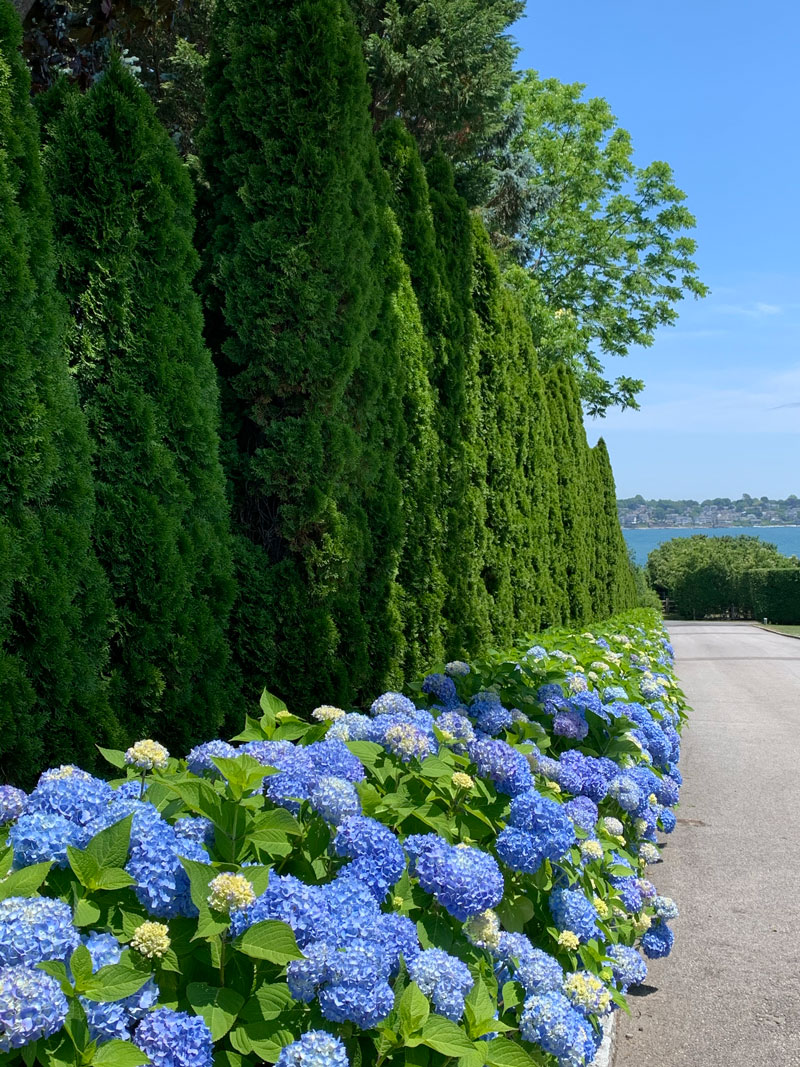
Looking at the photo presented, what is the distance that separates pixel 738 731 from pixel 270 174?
284 inches

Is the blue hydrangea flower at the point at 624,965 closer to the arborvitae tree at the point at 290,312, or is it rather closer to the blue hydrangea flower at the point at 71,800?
the blue hydrangea flower at the point at 71,800

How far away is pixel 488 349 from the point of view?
25.4 ft

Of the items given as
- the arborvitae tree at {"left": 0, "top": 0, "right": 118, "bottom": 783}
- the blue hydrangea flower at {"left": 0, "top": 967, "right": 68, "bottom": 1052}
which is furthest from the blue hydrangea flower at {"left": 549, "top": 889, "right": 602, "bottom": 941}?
the arborvitae tree at {"left": 0, "top": 0, "right": 118, "bottom": 783}

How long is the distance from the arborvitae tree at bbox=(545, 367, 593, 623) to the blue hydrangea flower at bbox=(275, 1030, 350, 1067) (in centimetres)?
927

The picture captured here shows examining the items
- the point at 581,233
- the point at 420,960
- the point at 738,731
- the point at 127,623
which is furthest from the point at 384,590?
the point at 581,233

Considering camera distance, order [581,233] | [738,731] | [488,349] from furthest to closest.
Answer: [581,233]
[738,731]
[488,349]

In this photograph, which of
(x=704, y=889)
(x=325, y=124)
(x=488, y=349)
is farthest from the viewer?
(x=488, y=349)

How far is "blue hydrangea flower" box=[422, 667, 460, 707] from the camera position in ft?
11.1

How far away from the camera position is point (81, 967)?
1224 millimetres

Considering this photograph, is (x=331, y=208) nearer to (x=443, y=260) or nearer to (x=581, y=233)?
(x=443, y=260)

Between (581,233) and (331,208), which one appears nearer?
(331,208)

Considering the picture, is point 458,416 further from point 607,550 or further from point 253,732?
point 607,550

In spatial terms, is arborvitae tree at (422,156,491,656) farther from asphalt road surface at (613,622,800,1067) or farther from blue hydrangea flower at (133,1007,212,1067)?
blue hydrangea flower at (133,1007,212,1067)

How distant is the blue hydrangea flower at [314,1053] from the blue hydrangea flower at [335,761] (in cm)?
67
